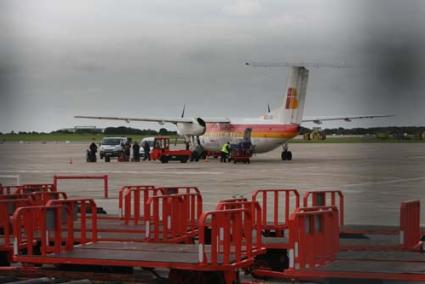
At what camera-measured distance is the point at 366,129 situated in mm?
4320

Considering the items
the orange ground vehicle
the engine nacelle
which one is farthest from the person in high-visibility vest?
the engine nacelle

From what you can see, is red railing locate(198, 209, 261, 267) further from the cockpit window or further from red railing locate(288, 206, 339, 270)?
the cockpit window

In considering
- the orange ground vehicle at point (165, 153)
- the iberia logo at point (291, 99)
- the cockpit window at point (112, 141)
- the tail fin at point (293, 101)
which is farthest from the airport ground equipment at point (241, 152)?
the cockpit window at point (112, 141)

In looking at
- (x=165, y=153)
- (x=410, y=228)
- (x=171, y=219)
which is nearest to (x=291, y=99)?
(x=165, y=153)

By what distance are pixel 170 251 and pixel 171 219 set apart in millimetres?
2664

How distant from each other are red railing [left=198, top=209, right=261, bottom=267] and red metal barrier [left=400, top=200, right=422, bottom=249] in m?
2.78

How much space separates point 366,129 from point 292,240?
172 inches

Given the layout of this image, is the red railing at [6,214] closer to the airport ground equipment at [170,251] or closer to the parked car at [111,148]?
the airport ground equipment at [170,251]

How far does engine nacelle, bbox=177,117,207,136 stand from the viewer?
225 ft

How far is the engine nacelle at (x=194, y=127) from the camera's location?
68500mm

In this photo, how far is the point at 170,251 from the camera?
9977 mm

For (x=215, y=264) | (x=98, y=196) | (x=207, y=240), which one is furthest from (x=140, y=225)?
(x=98, y=196)

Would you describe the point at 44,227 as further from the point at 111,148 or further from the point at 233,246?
the point at 111,148

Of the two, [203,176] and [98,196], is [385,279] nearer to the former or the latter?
[98,196]
